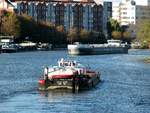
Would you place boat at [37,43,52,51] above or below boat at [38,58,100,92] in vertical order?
below

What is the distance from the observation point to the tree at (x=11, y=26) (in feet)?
594

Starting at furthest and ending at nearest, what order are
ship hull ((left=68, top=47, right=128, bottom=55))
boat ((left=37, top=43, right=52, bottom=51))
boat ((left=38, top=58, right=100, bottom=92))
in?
1. boat ((left=37, top=43, right=52, bottom=51))
2. ship hull ((left=68, top=47, right=128, bottom=55))
3. boat ((left=38, top=58, right=100, bottom=92))

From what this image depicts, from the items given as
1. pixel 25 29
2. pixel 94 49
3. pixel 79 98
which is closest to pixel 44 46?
pixel 25 29

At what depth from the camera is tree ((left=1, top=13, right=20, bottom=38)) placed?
181 metres

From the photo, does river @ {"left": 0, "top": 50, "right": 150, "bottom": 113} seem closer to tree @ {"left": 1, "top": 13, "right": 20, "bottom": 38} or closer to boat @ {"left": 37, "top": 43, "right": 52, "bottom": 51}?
boat @ {"left": 37, "top": 43, "right": 52, "bottom": 51}

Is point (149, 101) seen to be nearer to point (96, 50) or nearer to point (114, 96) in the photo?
point (114, 96)

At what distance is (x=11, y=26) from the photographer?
594ft

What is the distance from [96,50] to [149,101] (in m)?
102

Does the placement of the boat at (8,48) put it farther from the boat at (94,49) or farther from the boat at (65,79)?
the boat at (65,79)

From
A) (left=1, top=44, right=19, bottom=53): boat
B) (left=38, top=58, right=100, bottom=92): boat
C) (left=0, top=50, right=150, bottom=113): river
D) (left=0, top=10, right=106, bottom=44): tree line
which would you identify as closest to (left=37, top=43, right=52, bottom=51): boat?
(left=0, top=10, right=106, bottom=44): tree line

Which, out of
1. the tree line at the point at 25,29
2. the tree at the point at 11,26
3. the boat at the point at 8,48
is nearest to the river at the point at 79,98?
the boat at the point at 8,48

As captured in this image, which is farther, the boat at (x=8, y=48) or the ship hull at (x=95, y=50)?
Answer: the boat at (x=8, y=48)

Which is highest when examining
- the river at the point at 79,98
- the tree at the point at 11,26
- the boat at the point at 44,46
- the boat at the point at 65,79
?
the tree at the point at 11,26

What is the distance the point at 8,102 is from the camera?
44500mm
